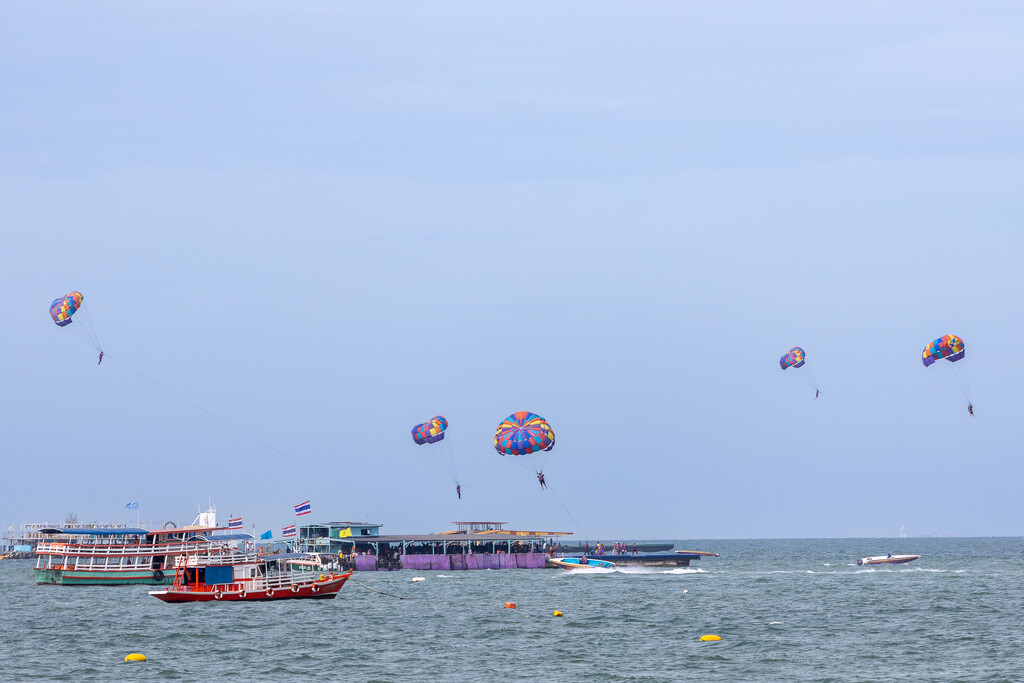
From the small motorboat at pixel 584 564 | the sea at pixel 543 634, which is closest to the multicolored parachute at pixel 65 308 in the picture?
the sea at pixel 543 634

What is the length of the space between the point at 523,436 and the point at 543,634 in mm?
29381

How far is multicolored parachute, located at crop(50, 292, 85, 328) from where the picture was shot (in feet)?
293

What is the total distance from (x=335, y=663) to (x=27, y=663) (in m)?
13.0

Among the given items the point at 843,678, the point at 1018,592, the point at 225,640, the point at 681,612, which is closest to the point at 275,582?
the point at 225,640

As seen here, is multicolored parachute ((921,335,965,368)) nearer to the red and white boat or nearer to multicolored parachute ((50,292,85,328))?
the red and white boat

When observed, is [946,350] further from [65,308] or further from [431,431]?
[65,308]

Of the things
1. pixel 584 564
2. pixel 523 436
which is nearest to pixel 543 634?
pixel 523 436

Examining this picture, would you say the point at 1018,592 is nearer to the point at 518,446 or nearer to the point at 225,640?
the point at 518,446

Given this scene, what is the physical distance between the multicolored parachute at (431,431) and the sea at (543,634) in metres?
18.3

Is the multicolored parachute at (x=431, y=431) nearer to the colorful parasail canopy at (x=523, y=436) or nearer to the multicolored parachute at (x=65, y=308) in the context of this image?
the colorful parasail canopy at (x=523, y=436)

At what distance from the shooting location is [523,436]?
88688 millimetres

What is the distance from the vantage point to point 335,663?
165 feet

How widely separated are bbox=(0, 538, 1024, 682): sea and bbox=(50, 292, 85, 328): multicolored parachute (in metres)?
19.9

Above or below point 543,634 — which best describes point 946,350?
above
